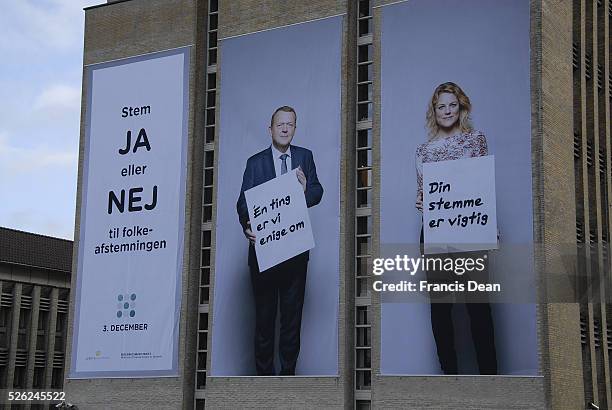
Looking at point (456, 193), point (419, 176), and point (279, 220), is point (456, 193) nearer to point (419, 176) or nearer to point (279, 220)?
point (419, 176)

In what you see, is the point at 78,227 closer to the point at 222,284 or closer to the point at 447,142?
the point at 222,284

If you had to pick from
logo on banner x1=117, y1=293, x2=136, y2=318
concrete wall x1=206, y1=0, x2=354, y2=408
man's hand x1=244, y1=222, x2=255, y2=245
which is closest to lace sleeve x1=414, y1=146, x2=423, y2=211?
concrete wall x1=206, y1=0, x2=354, y2=408

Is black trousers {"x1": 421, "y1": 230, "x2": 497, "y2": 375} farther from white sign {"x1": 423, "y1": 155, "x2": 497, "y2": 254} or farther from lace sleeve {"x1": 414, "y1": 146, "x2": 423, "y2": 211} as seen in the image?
lace sleeve {"x1": 414, "y1": 146, "x2": 423, "y2": 211}

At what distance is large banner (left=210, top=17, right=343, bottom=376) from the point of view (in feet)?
154

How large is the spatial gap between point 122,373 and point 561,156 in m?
23.0

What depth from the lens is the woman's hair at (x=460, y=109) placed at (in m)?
44.5

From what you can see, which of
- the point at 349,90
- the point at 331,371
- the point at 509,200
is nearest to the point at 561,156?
the point at 509,200

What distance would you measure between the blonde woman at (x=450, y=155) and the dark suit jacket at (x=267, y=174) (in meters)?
5.14

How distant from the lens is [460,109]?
44.7 meters

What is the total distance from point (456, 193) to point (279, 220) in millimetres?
8669

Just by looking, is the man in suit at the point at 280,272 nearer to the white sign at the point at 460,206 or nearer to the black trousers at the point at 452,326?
the white sign at the point at 460,206

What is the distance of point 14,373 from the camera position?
68.9 meters

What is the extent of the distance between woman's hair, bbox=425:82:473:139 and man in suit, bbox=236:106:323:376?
580 cm

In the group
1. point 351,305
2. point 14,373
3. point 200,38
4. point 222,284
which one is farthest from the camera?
point 14,373
